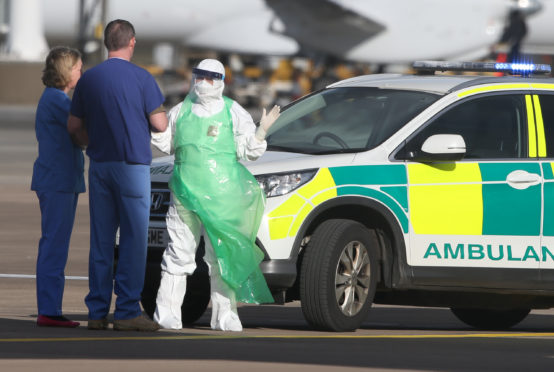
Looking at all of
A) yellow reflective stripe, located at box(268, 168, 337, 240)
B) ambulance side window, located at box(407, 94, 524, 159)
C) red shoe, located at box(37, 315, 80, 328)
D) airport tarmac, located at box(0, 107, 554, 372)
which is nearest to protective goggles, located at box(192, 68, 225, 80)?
yellow reflective stripe, located at box(268, 168, 337, 240)

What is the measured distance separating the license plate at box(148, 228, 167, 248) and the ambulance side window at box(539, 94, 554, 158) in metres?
2.65

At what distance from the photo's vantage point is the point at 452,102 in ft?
34.6

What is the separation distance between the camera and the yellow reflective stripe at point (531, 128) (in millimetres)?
10586

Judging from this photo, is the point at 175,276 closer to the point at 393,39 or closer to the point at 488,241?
the point at 488,241

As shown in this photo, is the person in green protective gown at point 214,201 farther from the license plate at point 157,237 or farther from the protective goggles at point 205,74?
the license plate at point 157,237

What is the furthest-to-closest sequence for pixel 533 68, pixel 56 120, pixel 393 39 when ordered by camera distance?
pixel 393 39, pixel 533 68, pixel 56 120

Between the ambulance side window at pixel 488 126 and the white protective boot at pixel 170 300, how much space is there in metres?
1.95

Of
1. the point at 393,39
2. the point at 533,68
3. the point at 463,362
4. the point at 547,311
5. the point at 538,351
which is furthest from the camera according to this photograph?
the point at 393,39

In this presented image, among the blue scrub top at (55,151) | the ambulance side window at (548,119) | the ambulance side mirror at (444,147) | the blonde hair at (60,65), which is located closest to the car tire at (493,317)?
the ambulance side window at (548,119)

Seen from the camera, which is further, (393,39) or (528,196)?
(393,39)

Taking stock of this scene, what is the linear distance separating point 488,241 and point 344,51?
3984cm

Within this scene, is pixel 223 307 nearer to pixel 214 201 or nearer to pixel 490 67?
pixel 214 201

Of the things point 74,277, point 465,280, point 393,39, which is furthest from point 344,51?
point 465,280

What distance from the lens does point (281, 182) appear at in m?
9.76
